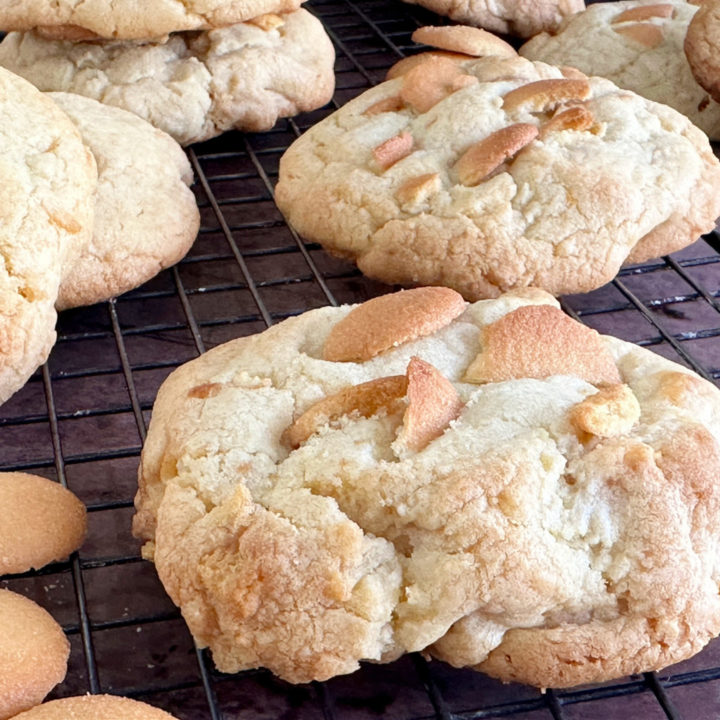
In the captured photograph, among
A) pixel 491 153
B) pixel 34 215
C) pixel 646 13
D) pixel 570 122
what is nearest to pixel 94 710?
pixel 34 215

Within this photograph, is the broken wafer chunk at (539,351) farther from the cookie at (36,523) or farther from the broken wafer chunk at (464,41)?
the broken wafer chunk at (464,41)

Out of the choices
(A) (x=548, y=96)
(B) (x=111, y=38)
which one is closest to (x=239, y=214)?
(B) (x=111, y=38)

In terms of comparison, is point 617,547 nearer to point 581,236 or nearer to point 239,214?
point 581,236

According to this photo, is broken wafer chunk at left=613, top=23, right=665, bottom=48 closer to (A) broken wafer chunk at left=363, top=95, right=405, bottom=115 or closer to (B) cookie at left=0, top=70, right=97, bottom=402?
(A) broken wafer chunk at left=363, top=95, right=405, bottom=115

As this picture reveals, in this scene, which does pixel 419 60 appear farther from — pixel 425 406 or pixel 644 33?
pixel 425 406

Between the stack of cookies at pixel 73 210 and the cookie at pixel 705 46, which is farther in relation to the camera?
the cookie at pixel 705 46

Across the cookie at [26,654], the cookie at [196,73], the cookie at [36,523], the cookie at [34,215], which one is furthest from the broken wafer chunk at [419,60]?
the cookie at [26,654]
